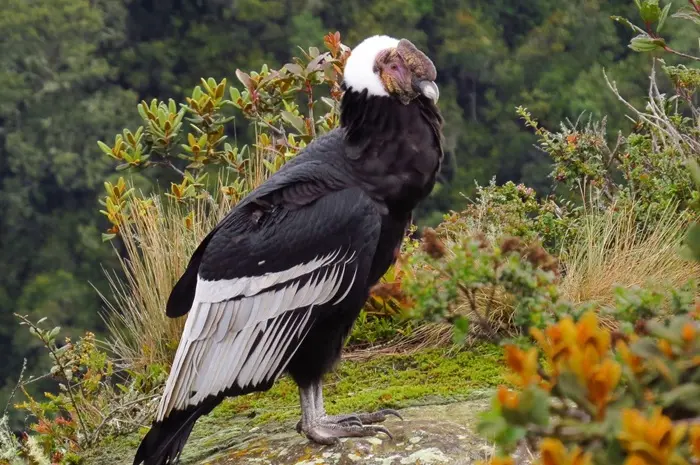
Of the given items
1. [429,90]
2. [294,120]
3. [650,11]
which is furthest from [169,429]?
[294,120]

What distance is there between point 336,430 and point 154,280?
209 centimetres

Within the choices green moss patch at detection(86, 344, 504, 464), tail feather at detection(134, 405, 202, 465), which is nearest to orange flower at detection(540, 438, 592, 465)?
tail feather at detection(134, 405, 202, 465)

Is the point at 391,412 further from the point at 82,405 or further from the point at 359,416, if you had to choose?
the point at 82,405

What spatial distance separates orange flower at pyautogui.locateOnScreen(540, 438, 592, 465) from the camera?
1.72m

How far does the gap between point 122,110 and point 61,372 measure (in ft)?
82.4

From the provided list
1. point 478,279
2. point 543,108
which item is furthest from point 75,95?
point 478,279

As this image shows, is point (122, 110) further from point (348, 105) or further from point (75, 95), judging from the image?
point (348, 105)

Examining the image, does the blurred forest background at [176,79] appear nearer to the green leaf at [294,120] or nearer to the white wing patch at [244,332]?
the green leaf at [294,120]

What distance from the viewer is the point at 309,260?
4059 mm

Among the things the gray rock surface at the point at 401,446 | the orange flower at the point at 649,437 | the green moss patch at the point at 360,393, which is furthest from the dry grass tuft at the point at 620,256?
the orange flower at the point at 649,437

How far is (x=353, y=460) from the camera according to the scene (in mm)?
4039

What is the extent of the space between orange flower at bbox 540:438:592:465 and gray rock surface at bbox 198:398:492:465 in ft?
7.17

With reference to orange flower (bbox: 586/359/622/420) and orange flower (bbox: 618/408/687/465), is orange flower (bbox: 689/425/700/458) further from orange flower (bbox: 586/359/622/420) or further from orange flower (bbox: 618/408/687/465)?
orange flower (bbox: 586/359/622/420)

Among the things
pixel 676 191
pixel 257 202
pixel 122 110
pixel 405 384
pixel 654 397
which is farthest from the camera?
pixel 122 110
